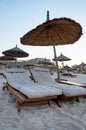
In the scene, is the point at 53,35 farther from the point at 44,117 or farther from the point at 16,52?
the point at 44,117

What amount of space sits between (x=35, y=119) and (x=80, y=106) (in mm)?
1337

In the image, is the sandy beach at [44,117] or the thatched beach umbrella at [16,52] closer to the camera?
the sandy beach at [44,117]

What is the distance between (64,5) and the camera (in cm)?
597

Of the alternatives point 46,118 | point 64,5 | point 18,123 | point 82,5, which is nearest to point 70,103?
point 46,118

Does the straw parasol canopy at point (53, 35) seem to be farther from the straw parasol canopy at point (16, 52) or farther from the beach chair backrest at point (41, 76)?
the straw parasol canopy at point (16, 52)

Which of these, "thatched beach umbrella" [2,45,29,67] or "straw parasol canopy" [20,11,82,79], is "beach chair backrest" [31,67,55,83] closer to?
"straw parasol canopy" [20,11,82,79]

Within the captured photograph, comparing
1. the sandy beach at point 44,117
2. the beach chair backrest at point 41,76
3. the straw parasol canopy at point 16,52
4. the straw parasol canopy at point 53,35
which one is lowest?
the sandy beach at point 44,117

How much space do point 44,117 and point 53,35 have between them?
336cm

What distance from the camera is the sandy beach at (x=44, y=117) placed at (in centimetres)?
253

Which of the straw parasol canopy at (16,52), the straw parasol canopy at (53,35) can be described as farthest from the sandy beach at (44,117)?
the straw parasol canopy at (16,52)

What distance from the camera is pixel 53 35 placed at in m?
5.48

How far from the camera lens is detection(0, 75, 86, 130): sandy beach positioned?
8.29ft

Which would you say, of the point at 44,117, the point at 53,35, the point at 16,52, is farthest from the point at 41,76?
the point at 16,52

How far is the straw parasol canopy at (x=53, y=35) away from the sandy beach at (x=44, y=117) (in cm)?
230
